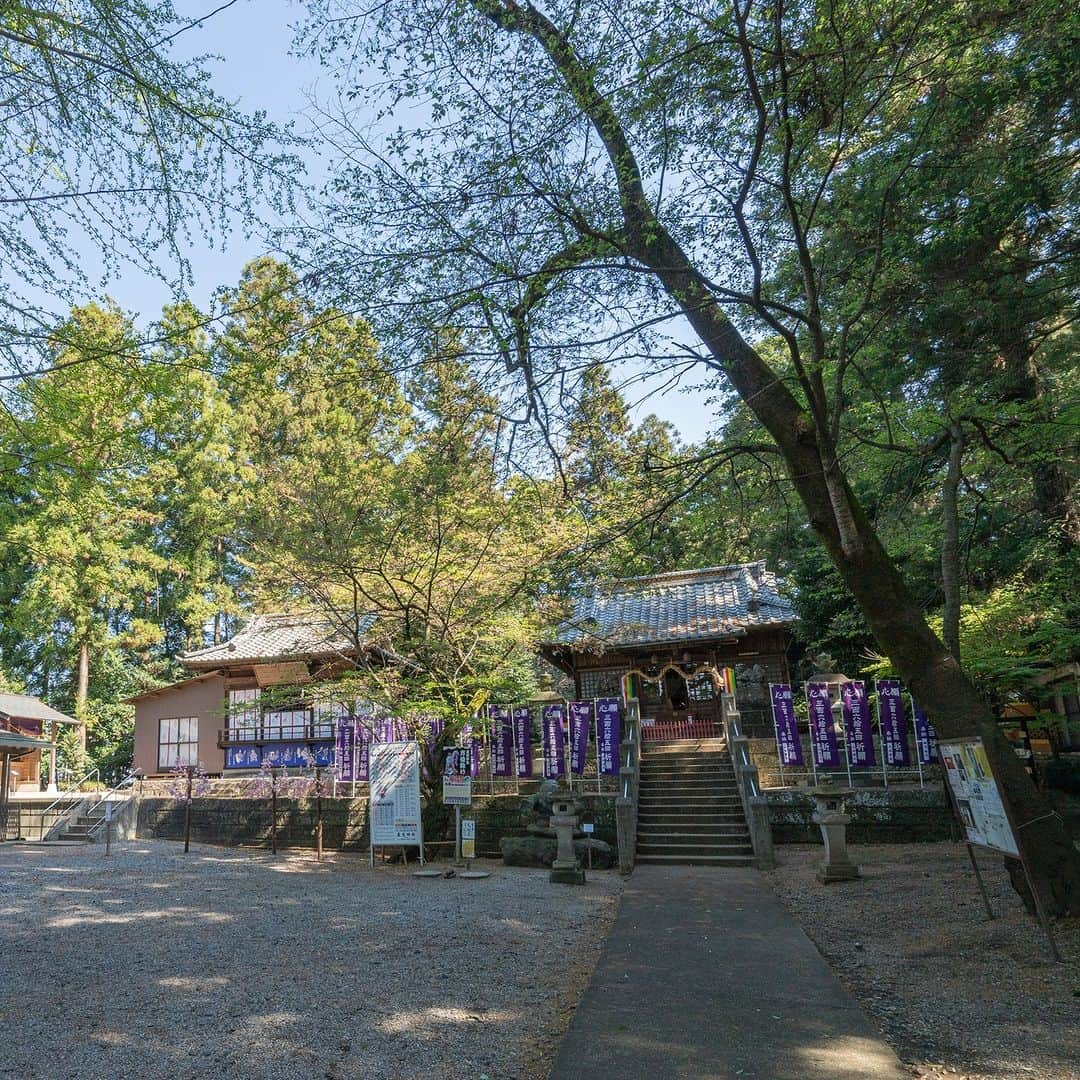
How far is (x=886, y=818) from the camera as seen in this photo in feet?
38.2

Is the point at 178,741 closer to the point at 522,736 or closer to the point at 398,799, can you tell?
the point at 522,736

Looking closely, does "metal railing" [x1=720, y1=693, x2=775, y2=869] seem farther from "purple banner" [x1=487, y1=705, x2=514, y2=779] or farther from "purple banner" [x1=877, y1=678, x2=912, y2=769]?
"purple banner" [x1=487, y1=705, x2=514, y2=779]

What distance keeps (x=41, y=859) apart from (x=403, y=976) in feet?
35.4

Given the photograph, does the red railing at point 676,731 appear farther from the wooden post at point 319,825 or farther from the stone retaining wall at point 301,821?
the wooden post at point 319,825

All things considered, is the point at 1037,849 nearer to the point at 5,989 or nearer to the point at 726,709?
the point at 5,989

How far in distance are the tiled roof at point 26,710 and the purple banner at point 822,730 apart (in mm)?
19916

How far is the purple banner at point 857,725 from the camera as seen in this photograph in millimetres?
12453

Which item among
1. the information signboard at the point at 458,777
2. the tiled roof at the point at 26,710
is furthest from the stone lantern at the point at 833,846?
the tiled roof at the point at 26,710

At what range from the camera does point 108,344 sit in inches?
202

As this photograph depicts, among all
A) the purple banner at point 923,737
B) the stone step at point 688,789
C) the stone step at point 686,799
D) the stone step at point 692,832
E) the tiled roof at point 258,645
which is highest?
the tiled roof at point 258,645

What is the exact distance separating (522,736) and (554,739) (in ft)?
2.47

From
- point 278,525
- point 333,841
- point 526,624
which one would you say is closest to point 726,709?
point 526,624

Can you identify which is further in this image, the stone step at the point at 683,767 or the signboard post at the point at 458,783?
the stone step at the point at 683,767

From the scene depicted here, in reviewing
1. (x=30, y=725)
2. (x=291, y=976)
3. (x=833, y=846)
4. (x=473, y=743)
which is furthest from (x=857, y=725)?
(x=30, y=725)
